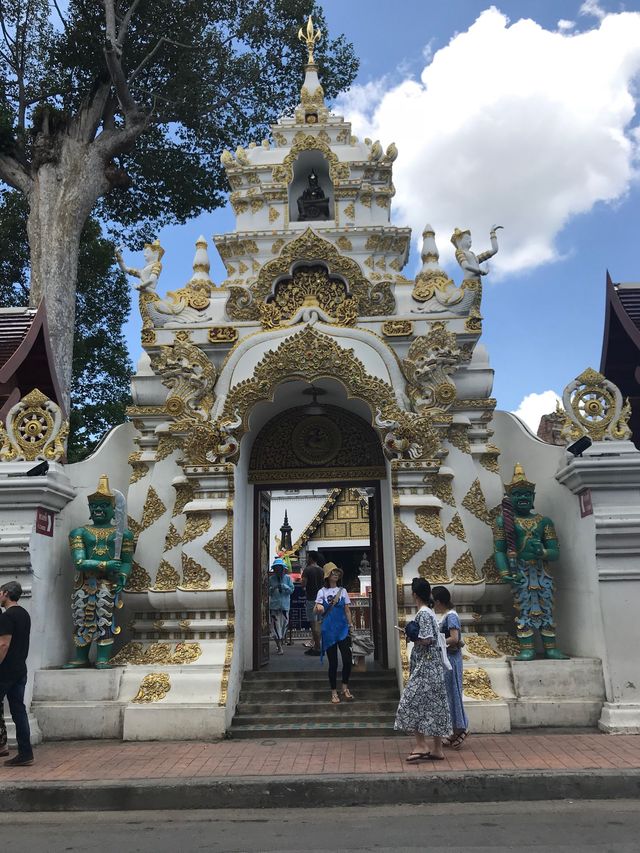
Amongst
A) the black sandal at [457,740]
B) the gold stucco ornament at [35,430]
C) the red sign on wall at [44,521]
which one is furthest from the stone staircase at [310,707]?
the gold stucco ornament at [35,430]

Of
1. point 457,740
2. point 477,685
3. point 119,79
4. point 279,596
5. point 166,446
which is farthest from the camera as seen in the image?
point 119,79

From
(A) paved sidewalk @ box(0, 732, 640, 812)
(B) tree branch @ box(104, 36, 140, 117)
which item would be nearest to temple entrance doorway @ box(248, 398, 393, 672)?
(A) paved sidewalk @ box(0, 732, 640, 812)

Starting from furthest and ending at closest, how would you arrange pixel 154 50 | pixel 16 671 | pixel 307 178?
pixel 154 50 → pixel 307 178 → pixel 16 671

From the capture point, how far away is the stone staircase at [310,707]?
7145 millimetres

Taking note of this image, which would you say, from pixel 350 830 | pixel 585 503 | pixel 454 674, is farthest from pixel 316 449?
pixel 350 830

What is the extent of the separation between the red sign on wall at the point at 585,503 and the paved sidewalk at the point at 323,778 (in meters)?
2.18

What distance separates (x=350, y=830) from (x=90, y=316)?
18.3 metres

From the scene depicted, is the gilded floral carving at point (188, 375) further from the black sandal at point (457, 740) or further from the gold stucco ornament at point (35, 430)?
the black sandal at point (457, 740)

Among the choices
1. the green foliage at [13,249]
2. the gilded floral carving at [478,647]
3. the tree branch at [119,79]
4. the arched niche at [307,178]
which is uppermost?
the tree branch at [119,79]

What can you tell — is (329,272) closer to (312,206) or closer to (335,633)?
(312,206)

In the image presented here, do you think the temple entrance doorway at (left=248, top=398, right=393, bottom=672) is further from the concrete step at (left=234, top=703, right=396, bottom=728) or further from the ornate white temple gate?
the concrete step at (left=234, top=703, right=396, bottom=728)

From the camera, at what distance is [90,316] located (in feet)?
67.7

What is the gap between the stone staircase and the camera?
7145 millimetres

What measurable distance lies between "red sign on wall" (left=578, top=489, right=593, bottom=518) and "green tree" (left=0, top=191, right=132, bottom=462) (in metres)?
14.4
